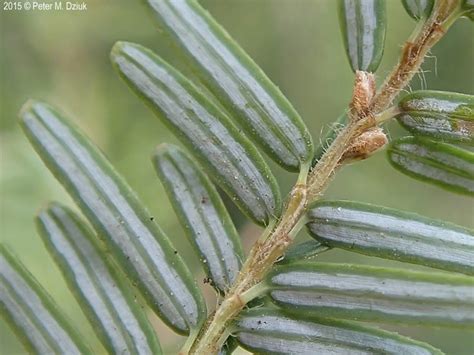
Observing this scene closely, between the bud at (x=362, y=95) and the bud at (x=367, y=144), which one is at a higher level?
the bud at (x=362, y=95)

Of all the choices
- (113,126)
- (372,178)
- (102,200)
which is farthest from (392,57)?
(102,200)

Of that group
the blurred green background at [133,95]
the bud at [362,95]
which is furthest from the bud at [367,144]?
the blurred green background at [133,95]

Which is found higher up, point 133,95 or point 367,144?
point 133,95

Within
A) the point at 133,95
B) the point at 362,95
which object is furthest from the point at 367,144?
the point at 133,95

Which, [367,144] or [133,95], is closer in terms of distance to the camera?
[367,144]

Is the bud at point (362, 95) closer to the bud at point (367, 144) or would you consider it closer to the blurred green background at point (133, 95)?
the bud at point (367, 144)

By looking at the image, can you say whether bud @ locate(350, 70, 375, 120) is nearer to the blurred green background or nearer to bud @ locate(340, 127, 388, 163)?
bud @ locate(340, 127, 388, 163)

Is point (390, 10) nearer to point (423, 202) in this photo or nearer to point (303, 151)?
point (423, 202)

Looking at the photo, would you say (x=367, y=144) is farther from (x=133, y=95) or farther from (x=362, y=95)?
(x=133, y=95)

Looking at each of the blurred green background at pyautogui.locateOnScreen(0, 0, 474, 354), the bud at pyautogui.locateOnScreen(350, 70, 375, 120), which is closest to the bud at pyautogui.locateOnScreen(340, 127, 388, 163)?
the bud at pyautogui.locateOnScreen(350, 70, 375, 120)

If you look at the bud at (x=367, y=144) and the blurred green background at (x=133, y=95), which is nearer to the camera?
the bud at (x=367, y=144)
